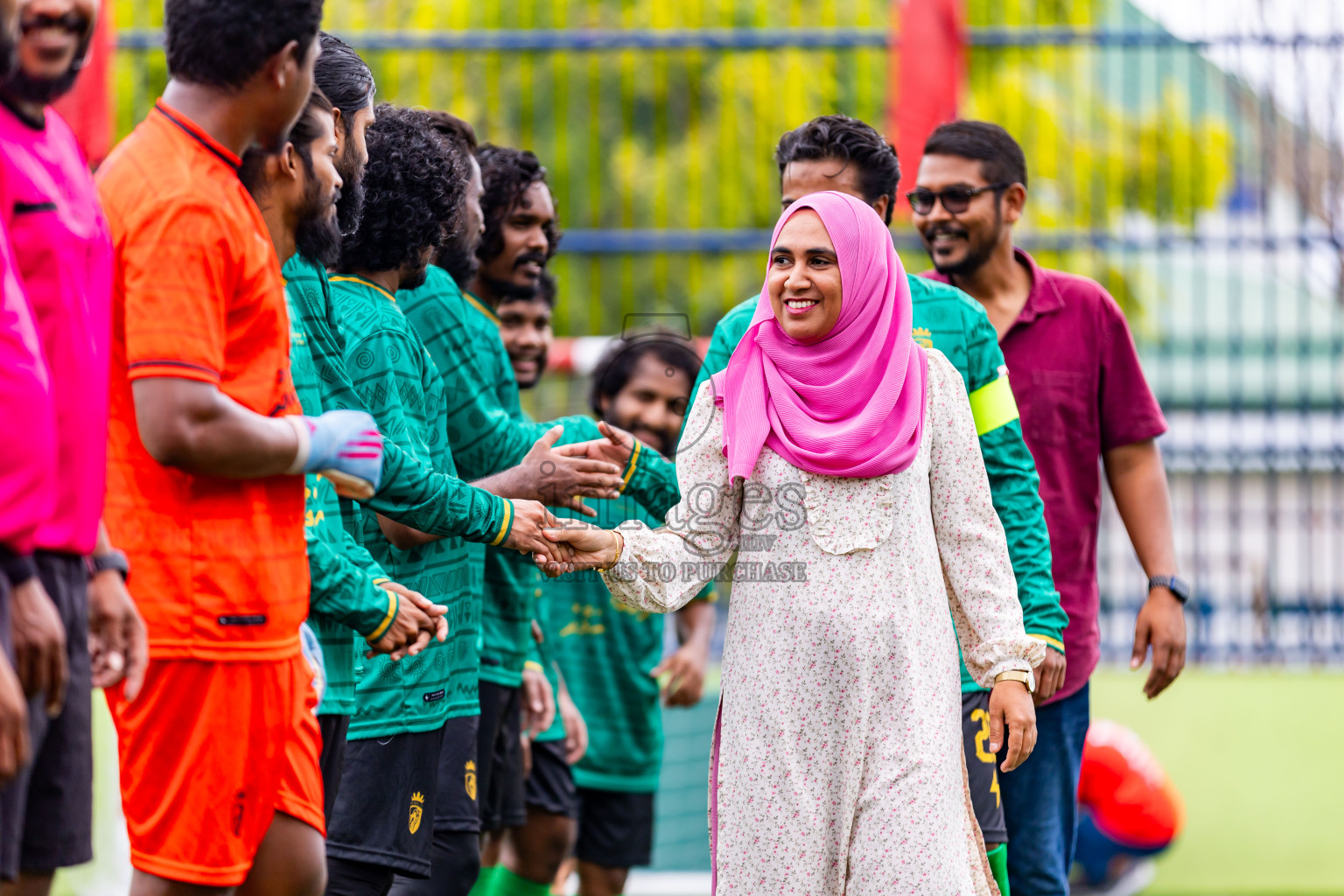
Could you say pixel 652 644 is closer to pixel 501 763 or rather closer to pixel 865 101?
pixel 501 763

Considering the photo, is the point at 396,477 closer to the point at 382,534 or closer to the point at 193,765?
the point at 382,534

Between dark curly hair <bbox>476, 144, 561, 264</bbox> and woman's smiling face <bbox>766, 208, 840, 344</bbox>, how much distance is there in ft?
4.25

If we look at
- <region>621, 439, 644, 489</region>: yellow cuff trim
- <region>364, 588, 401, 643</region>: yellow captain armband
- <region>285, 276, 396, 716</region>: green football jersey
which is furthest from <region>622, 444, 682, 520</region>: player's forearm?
<region>364, 588, 401, 643</region>: yellow captain armband

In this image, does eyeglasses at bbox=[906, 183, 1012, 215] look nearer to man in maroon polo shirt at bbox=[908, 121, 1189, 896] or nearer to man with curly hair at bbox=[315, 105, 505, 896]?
man in maroon polo shirt at bbox=[908, 121, 1189, 896]

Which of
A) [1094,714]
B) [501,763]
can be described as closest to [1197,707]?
[1094,714]

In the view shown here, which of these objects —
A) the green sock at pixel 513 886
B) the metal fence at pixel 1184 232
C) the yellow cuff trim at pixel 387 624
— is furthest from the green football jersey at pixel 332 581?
the metal fence at pixel 1184 232

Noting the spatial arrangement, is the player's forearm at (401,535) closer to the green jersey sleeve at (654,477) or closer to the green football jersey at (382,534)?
the green football jersey at (382,534)

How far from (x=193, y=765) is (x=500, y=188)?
2.28m

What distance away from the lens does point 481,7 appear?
1049 cm

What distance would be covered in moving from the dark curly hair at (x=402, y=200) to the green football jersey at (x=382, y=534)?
0.08 m

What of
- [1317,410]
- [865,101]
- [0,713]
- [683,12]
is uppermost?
[683,12]

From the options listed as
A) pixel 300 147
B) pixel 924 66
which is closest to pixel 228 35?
pixel 300 147

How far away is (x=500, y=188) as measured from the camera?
422 cm

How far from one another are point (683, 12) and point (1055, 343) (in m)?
6.64
